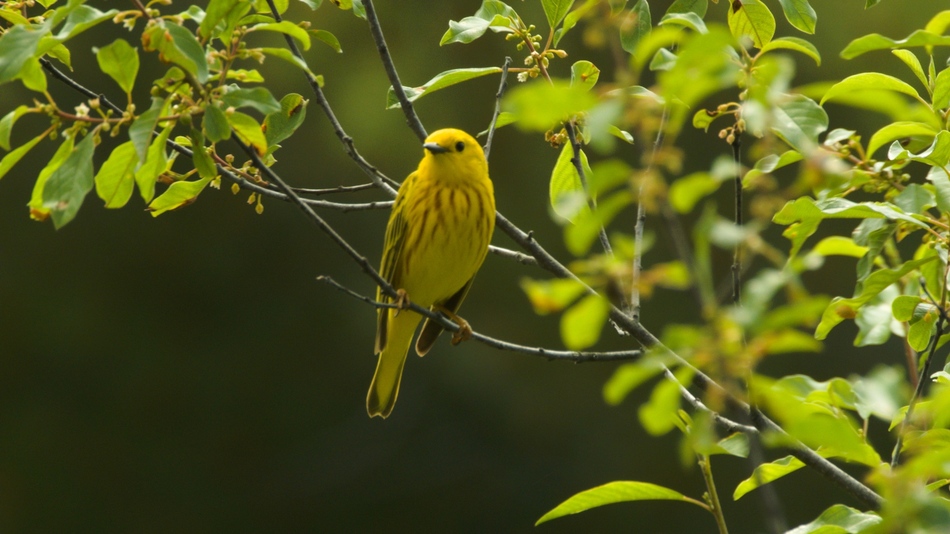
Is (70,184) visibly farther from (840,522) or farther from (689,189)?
(840,522)

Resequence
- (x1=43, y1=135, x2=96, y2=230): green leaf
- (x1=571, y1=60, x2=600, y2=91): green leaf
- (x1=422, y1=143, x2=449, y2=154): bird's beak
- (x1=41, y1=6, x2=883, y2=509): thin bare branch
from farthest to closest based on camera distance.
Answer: (x1=422, y1=143, x2=449, y2=154): bird's beak < (x1=571, y1=60, x2=600, y2=91): green leaf < (x1=41, y1=6, x2=883, y2=509): thin bare branch < (x1=43, y1=135, x2=96, y2=230): green leaf

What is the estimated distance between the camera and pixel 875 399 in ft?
3.72

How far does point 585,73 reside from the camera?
252cm

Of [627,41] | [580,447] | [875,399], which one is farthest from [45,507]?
[875,399]

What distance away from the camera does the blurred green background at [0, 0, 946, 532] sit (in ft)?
27.8

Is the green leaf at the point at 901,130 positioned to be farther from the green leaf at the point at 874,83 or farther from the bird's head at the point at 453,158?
the bird's head at the point at 453,158

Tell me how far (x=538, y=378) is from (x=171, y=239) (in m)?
3.38

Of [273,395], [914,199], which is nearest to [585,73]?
[914,199]

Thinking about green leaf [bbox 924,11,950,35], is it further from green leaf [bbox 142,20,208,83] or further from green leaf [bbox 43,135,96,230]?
green leaf [bbox 43,135,96,230]

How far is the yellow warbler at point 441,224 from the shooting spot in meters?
3.25

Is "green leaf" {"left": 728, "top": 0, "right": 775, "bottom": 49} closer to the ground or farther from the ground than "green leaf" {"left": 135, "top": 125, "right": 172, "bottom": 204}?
farther from the ground

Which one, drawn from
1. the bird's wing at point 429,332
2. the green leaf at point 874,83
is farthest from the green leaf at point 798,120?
the bird's wing at point 429,332

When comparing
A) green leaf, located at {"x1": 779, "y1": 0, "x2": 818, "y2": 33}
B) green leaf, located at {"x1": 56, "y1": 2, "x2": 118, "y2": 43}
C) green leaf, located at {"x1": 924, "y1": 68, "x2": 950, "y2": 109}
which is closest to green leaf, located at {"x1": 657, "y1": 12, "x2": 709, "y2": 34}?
green leaf, located at {"x1": 779, "y1": 0, "x2": 818, "y2": 33}

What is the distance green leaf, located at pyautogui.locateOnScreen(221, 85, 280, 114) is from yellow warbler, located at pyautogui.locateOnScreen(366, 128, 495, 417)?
1.33 meters
